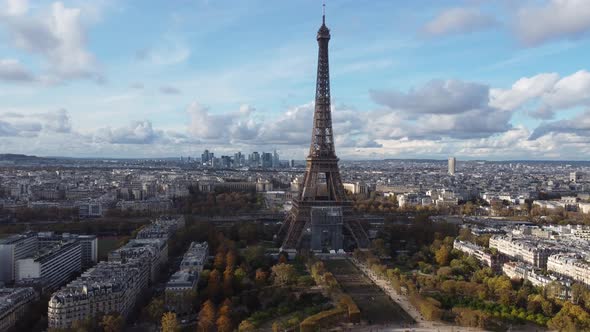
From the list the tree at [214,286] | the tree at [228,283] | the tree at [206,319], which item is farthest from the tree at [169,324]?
the tree at [228,283]

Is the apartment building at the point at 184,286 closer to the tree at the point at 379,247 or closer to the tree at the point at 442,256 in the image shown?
the tree at the point at 379,247

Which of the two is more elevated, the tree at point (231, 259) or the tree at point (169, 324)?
the tree at point (231, 259)

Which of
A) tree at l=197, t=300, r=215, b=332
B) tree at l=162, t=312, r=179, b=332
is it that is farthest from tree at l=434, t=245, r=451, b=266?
tree at l=162, t=312, r=179, b=332

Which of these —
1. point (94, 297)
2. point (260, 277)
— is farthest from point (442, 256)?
point (94, 297)

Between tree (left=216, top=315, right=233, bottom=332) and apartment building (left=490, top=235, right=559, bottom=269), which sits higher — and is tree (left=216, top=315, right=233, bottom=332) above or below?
below

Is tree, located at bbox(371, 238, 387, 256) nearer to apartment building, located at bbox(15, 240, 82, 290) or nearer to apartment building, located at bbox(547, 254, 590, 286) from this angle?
apartment building, located at bbox(547, 254, 590, 286)

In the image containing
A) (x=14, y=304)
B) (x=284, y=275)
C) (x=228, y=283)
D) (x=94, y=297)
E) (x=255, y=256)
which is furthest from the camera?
(x=255, y=256)

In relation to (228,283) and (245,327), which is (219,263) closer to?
(228,283)
